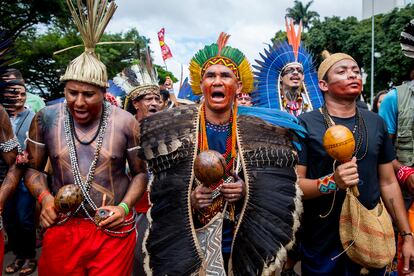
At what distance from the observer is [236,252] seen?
2.66 metres

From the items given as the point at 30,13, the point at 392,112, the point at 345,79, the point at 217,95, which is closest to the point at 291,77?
the point at 392,112

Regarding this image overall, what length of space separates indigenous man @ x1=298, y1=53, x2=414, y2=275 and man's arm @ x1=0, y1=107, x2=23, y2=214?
6.37ft

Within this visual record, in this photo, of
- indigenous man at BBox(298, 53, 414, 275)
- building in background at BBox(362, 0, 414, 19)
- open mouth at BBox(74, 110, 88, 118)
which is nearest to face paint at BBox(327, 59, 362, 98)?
indigenous man at BBox(298, 53, 414, 275)

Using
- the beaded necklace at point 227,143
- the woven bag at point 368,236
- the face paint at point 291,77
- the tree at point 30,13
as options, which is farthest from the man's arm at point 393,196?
the tree at point 30,13

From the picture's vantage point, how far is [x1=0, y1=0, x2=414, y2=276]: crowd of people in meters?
2.65

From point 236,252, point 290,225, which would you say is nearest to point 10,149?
point 236,252

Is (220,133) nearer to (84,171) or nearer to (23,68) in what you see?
(84,171)

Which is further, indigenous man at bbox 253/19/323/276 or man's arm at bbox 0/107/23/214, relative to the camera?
indigenous man at bbox 253/19/323/276

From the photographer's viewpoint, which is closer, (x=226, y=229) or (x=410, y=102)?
(x=226, y=229)

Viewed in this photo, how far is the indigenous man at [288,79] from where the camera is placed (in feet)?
17.4

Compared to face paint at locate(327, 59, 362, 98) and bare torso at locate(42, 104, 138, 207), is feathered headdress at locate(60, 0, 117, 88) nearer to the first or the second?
bare torso at locate(42, 104, 138, 207)

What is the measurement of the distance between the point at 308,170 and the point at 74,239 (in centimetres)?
161

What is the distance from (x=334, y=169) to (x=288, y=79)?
291 centimetres

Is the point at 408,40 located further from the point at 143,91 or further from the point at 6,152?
the point at 6,152
